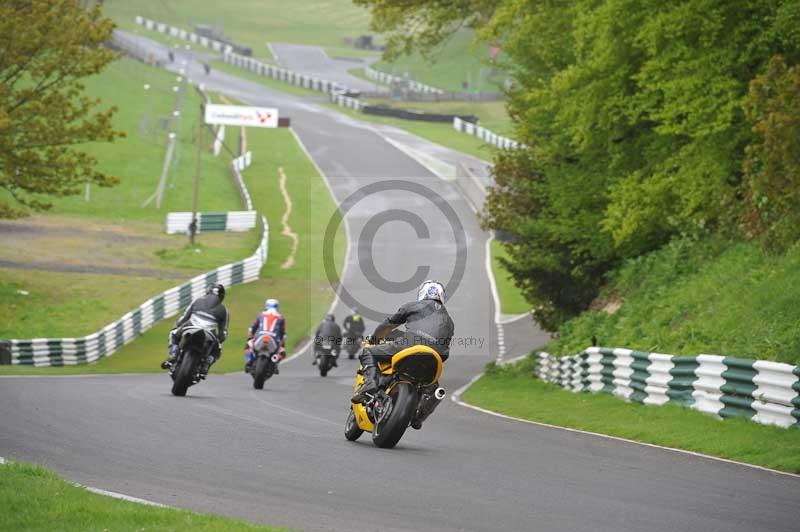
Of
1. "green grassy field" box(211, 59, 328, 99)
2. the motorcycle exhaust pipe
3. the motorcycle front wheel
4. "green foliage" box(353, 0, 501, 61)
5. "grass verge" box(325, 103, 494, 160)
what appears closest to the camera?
the motorcycle exhaust pipe

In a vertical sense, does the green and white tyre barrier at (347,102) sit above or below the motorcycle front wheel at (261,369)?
above

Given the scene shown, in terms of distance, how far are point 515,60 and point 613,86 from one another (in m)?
5.22

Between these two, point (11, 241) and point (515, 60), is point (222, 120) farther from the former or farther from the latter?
point (515, 60)

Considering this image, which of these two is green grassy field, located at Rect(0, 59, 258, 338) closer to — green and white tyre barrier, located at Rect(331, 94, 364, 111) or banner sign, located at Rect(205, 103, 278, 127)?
banner sign, located at Rect(205, 103, 278, 127)

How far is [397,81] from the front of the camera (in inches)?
4483

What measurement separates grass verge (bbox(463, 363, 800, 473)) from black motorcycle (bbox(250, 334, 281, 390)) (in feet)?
12.9

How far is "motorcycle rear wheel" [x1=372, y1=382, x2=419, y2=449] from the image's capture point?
1255 centimetres

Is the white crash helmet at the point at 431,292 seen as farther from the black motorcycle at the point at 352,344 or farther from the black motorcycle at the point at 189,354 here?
the black motorcycle at the point at 352,344

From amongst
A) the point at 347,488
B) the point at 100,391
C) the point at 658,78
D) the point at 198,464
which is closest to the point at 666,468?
the point at 347,488

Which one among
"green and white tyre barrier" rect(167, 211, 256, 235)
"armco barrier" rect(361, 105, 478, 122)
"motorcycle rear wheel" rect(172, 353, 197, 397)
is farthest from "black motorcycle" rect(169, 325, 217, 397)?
"armco barrier" rect(361, 105, 478, 122)

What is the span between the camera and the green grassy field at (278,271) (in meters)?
34.1

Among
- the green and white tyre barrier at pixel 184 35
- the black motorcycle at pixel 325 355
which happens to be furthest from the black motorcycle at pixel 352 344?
the green and white tyre barrier at pixel 184 35

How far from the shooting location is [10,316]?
36.1 metres

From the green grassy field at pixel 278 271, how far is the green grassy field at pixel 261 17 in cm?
5710
